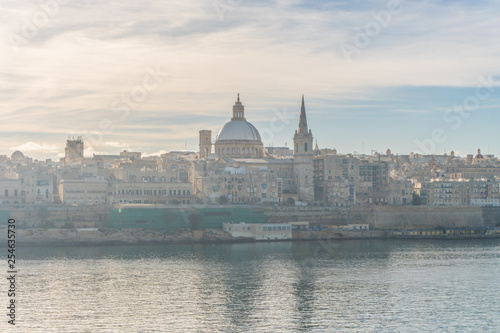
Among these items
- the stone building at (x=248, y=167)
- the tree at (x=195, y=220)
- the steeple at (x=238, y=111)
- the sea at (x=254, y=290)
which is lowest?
the sea at (x=254, y=290)

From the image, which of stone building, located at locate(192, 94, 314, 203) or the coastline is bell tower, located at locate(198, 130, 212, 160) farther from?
the coastline

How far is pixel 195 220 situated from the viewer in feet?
202

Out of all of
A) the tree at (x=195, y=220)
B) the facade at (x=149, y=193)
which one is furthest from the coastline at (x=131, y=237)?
the facade at (x=149, y=193)

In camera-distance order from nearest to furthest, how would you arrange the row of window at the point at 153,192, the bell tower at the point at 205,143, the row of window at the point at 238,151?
the row of window at the point at 153,192, the row of window at the point at 238,151, the bell tower at the point at 205,143

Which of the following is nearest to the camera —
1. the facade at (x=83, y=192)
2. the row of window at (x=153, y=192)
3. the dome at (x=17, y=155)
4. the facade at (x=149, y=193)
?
the facade at (x=83, y=192)

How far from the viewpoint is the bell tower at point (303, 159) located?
3017 inches

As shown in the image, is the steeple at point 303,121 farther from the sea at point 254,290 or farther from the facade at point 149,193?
the sea at point 254,290

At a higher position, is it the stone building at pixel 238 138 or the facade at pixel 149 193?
the stone building at pixel 238 138

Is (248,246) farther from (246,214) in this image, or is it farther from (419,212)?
(419,212)

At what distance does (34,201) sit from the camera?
67938 mm

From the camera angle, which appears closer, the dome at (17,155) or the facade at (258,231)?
→ the facade at (258,231)

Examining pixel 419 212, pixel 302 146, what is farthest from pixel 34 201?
pixel 419 212

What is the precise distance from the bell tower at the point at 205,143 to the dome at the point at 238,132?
3622mm

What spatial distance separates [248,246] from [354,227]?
11.7 meters
